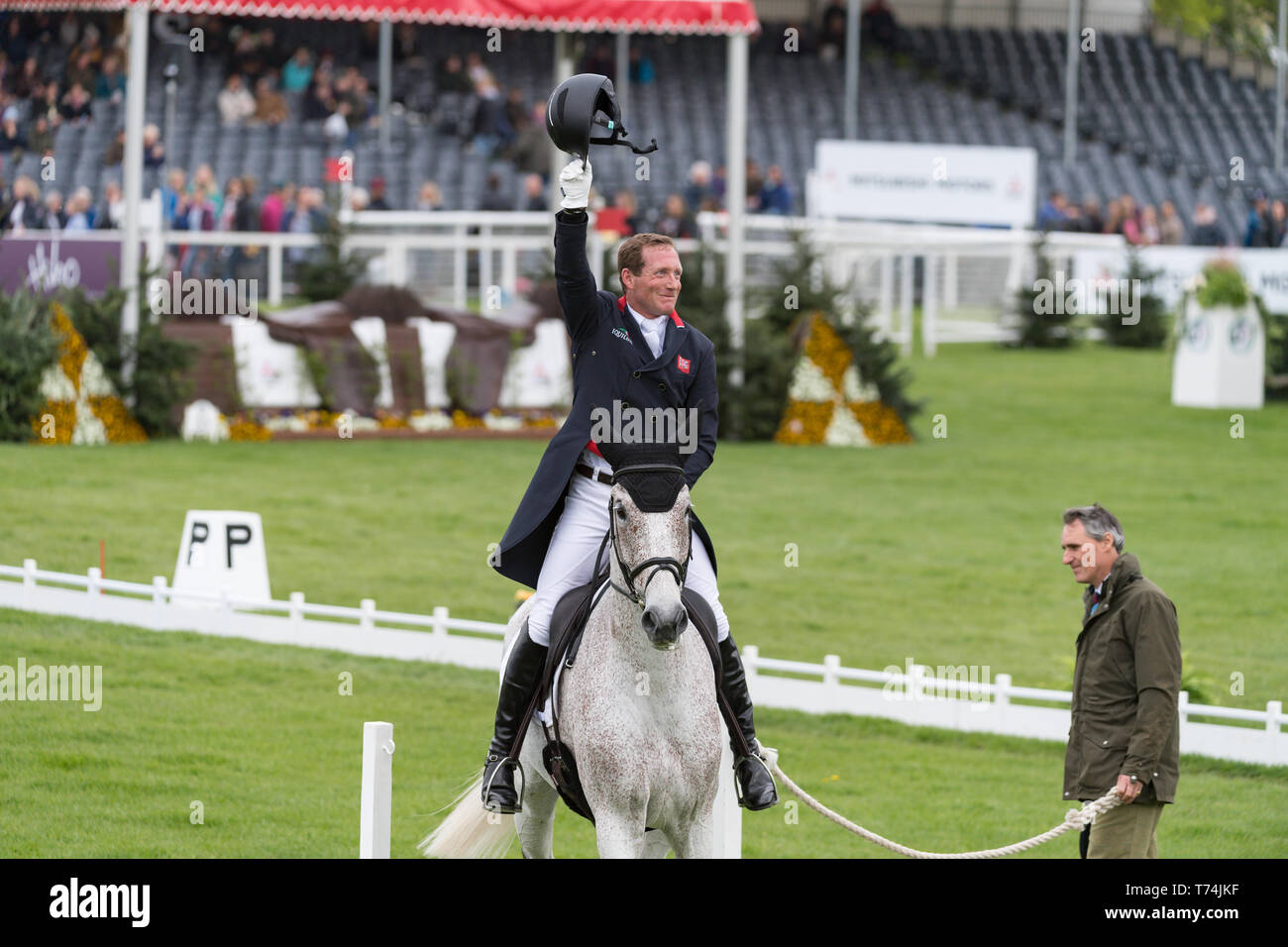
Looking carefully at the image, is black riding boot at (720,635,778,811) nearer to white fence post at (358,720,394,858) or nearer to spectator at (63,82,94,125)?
white fence post at (358,720,394,858)

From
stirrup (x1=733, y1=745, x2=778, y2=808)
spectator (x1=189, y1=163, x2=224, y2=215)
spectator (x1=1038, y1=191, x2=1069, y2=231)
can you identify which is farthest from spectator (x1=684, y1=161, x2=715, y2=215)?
stirrup (x1=733, y1=745, x2=778, y2=808)

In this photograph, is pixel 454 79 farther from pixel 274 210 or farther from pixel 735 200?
pixel 735 200

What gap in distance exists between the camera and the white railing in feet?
39.5

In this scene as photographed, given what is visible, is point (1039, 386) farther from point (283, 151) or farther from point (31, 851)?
point (31, 851)

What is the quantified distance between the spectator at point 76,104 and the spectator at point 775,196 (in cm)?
1113

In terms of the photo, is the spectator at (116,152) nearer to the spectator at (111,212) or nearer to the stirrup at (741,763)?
the spectator at (111,212)

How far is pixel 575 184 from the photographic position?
7.11m

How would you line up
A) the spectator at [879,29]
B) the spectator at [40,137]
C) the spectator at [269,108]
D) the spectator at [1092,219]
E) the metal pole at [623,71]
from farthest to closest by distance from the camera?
1. the spectator at [879,29]
2. the spectator at [1092,219]
3. the metal pole at [623,71]
4. the spectator at [269,108]
5. the spectator at [40,137]

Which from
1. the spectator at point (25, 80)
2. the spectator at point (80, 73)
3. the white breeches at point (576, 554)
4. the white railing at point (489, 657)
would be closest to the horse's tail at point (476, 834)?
the white breeches at point (576, 554)

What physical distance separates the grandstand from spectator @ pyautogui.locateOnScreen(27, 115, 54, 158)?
275 millimetres

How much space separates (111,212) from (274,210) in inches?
122

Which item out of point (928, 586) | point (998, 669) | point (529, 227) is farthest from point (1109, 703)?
point (529, 227)

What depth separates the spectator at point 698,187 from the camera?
3344 cm
